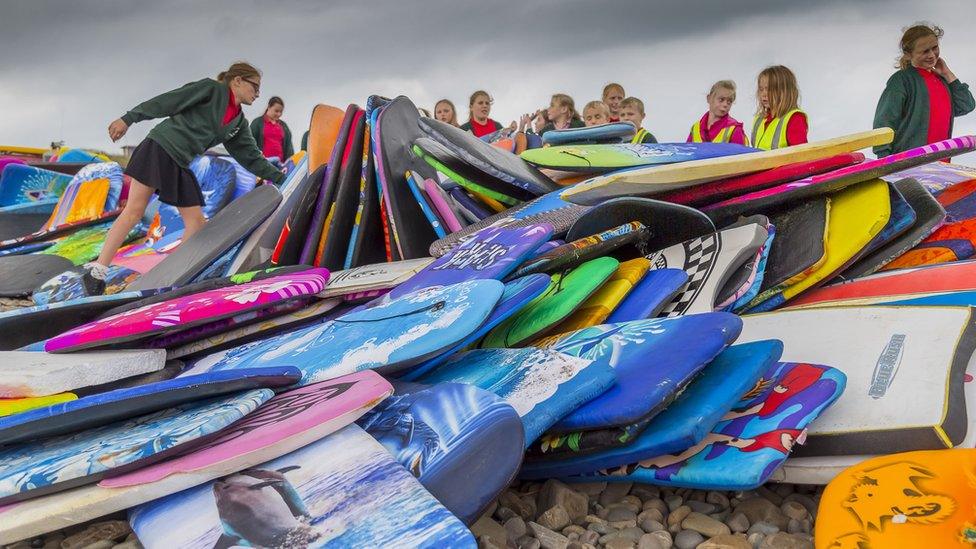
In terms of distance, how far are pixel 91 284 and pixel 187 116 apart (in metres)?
1.01

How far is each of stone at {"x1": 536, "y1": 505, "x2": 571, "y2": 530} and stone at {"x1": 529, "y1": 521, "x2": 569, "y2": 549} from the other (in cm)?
3

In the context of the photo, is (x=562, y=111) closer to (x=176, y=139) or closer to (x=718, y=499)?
(x=176, y=139)

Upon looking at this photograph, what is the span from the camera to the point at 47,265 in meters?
4.78

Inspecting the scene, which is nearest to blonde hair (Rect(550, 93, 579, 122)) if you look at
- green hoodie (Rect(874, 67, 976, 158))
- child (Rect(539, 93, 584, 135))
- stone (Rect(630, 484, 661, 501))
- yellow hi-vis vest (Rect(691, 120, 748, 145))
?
child (Rect(539, 93, 584, 135))

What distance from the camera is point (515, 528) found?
4.37 feet

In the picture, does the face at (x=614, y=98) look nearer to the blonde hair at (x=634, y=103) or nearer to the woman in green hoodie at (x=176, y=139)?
the blonde hair at (x=634, y=103)

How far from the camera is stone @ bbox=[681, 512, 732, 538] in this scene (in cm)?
131

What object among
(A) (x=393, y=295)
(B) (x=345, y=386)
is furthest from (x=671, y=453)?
(A) (x=393, y=295)

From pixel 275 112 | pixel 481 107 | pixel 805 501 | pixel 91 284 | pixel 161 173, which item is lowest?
pixel 805 501

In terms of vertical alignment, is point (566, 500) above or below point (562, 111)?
below

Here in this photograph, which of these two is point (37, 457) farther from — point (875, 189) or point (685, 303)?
point (875, 189)

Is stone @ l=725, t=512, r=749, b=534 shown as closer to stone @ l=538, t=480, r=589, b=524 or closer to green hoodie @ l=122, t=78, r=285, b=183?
stone @ l=538, t=480, r=589, b=524

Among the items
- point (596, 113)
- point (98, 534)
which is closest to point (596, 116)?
Result: point (596, 113)

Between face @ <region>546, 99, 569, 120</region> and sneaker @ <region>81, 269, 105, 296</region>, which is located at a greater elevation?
face @ <region>546, 99, 569, 120</region>
